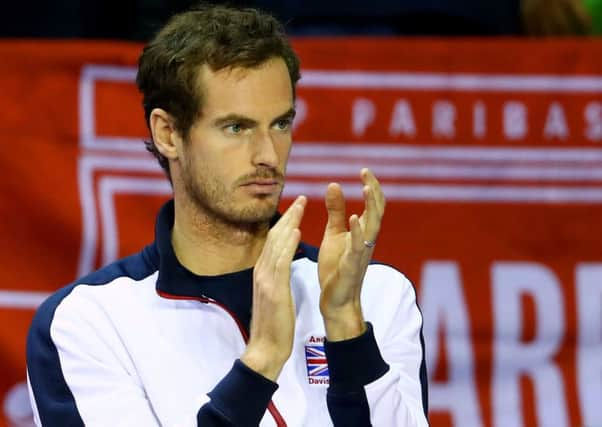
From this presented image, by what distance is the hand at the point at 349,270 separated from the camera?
2.73 metres

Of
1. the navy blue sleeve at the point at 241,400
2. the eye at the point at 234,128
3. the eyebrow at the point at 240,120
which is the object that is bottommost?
the navy blue sleeve at the point at 241,400

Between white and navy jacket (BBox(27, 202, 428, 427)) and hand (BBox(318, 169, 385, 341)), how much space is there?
4 cm

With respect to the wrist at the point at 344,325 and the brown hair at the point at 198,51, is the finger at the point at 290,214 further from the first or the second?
the brown hair at the point at 198,51

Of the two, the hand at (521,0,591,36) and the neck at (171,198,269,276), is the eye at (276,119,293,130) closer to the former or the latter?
the neck at (171,198,269,276)

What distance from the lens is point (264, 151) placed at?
289cm

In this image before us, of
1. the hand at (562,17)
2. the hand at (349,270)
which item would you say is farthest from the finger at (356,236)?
the hand at (562,17)

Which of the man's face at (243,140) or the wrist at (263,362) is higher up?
the man's face at (243,140)

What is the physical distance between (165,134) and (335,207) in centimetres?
57

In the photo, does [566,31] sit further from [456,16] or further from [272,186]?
[272,186]

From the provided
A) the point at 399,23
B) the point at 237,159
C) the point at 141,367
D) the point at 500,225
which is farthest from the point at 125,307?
the point at 399,23

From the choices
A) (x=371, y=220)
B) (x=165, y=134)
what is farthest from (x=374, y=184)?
(x=165, y=134)

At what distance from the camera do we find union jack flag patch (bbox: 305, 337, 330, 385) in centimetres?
293

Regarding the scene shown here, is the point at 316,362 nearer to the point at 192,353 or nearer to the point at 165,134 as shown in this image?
the point at 192,353

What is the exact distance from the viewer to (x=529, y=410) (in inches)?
174
